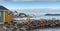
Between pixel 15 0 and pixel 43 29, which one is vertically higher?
pixel 15 0

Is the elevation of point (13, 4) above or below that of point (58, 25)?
above

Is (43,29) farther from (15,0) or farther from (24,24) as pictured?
(15,0)

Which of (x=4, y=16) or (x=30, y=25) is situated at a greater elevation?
(x=4, y=16)

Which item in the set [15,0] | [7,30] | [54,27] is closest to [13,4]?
[15,0]

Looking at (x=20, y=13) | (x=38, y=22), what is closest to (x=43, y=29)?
(x=38, y=22)

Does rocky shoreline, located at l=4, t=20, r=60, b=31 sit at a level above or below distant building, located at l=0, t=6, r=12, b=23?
below

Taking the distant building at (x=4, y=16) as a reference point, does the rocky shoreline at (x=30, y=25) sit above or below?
below

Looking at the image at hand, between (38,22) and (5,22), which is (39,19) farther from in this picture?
(5,22)
